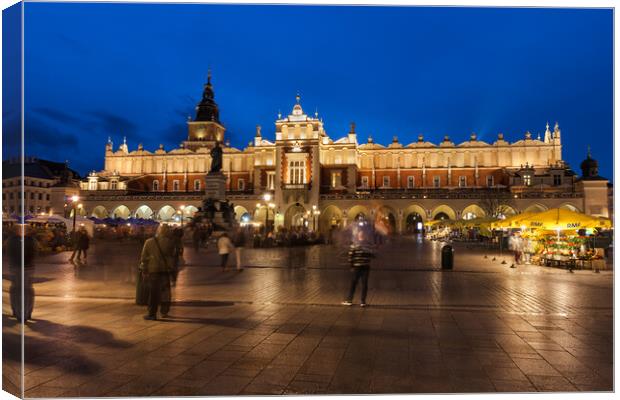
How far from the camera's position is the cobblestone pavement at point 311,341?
454 cm

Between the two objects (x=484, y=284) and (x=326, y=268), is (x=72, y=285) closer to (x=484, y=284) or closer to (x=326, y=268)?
(x=326, y=268)

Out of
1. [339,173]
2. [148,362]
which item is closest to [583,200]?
[339,173]

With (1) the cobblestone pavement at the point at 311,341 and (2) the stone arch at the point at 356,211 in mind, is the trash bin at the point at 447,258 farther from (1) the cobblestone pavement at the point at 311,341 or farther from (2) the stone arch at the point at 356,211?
(2) the stone arch at the point at 356,211

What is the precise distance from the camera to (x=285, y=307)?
8648 mm

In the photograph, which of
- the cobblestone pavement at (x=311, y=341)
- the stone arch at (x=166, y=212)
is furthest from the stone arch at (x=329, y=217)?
the cobblestone pavement at (x=311, y=341)

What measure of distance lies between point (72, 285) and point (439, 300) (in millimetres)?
7506

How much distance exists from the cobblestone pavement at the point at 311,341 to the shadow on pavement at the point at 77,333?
0.02 metres

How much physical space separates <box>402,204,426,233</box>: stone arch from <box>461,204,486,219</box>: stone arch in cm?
441

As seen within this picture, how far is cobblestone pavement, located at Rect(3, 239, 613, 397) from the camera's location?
454cm

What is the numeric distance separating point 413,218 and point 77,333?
201ft

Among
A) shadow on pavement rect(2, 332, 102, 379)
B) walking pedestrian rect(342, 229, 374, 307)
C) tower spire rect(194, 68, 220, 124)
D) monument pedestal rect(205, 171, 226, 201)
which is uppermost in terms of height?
tower spire rect(194, 68, 220, 124)

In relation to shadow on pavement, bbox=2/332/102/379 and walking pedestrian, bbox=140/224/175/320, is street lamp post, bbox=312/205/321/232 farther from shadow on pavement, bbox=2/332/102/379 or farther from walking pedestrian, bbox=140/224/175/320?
shadow on pavement, bbox=2/332/102/379

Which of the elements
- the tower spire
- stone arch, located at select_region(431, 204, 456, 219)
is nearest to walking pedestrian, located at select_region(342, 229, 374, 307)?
stone arch, located at select_region(431, 204, 456, 219)

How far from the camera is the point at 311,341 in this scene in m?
6.12
